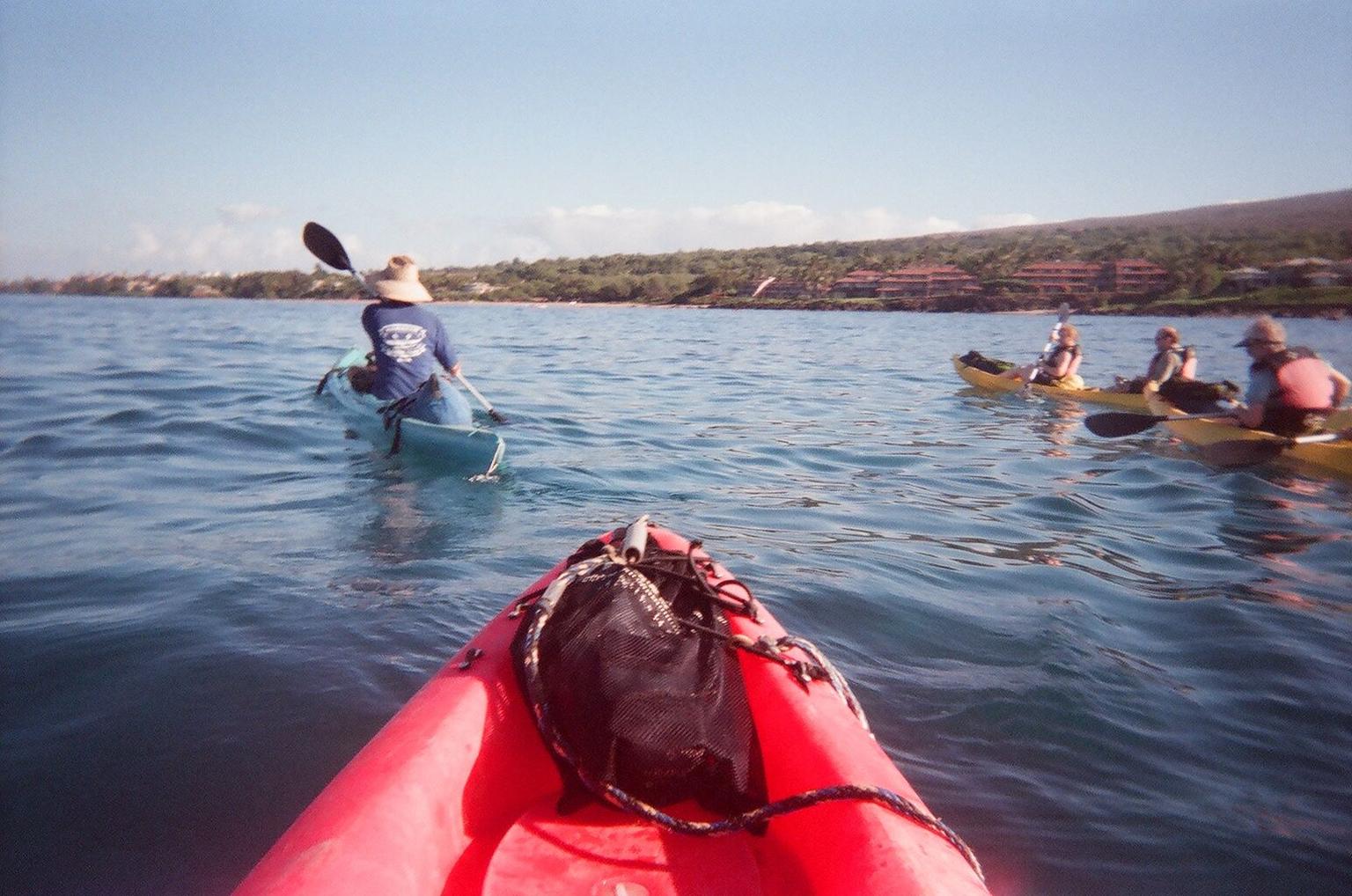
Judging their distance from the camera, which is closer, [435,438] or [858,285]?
[435,438]

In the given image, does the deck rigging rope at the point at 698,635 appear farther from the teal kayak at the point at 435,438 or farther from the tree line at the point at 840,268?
the tree line at the point at 840,268

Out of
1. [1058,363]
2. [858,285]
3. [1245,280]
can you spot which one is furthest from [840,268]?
[1058,363]

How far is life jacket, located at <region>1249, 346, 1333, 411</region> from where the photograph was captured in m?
7.60

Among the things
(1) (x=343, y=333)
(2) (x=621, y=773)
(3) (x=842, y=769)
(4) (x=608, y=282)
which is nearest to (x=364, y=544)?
(2) (x=621, y=773)

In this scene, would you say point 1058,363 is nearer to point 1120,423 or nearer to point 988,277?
point 1120,423

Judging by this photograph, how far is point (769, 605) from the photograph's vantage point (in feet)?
14.5

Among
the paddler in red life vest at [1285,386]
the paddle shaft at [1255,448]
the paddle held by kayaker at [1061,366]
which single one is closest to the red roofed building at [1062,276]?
the paddle held by kayaker at [1061,366]

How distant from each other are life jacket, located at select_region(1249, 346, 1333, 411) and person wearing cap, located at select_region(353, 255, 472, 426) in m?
7.63

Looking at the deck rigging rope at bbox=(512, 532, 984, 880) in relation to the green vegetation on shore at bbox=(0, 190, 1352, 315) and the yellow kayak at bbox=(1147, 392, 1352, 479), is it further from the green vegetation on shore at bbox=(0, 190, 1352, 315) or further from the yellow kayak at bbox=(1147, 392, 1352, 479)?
the green vegetation on shore at bbox=(0, 190, 1352, 315)

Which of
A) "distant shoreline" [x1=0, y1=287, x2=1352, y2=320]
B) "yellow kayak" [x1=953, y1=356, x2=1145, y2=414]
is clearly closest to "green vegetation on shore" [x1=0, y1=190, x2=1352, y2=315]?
"distant shoreline" [x1=0, y1=287, x2=1352, y2=320]

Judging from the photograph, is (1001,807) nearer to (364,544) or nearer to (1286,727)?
(1286,727)

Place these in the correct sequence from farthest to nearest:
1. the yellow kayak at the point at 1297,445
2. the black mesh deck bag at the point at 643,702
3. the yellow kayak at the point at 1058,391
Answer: the yellow kayak at the point at 1058,391, the yellow kayak at the point at 1297,445, the black mesh deck bag at the point at 643,702

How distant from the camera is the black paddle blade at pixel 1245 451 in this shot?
7.42 metres

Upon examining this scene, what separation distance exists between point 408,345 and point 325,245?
2997 mm
